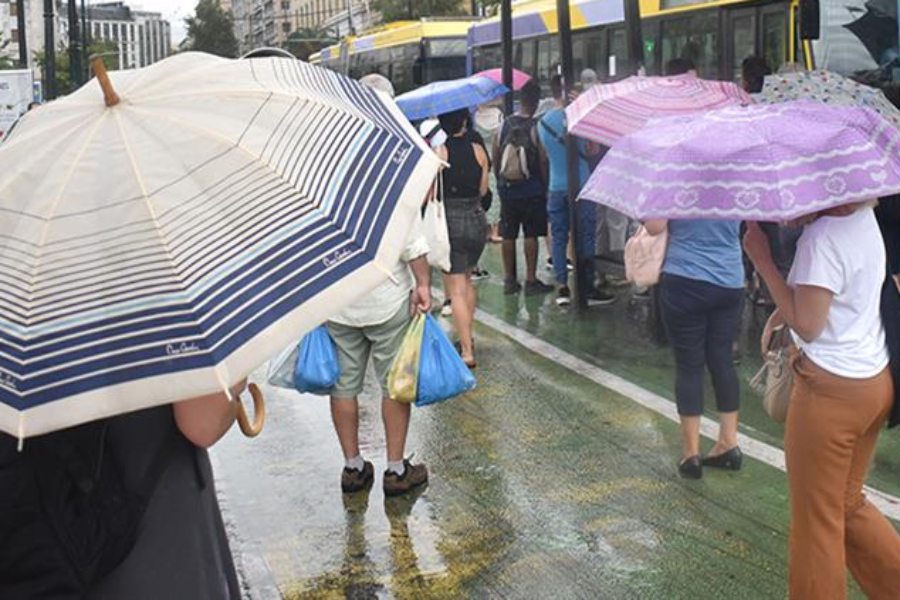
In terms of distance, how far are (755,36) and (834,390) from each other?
1032 cm

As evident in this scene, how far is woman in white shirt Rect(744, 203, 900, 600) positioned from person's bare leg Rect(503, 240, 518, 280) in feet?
22.9

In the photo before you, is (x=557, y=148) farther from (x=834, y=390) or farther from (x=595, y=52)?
(x=595, y=52)

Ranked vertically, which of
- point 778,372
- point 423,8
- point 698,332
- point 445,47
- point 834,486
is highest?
point 423,8

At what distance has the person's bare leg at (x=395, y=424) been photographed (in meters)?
5.61

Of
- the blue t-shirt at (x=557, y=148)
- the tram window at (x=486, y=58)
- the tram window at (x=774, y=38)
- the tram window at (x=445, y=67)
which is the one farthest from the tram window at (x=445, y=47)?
the blue t-shirt at (x=557, y=148)

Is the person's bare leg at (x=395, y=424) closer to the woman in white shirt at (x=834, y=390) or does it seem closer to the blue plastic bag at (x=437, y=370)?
the blue plastic bag at (x=437, y=370)

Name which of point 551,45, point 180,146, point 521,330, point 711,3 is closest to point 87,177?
point 180,146

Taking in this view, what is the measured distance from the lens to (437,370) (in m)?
5.47

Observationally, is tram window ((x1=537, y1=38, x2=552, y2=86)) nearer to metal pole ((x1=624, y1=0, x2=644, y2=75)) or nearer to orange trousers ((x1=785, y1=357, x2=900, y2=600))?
metal pole ((x1=624, y1=0, x2=644, y2=75))

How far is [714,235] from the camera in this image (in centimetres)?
562

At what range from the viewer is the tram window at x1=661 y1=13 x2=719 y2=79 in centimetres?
Answer: 1401

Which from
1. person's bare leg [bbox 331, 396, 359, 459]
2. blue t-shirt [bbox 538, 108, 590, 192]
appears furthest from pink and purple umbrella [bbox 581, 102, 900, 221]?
blue t-shirt [bbox 538, 108, 590, 192]

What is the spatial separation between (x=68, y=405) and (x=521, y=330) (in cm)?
747

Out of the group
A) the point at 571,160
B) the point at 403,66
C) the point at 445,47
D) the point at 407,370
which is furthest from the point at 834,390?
the point at 403,66
